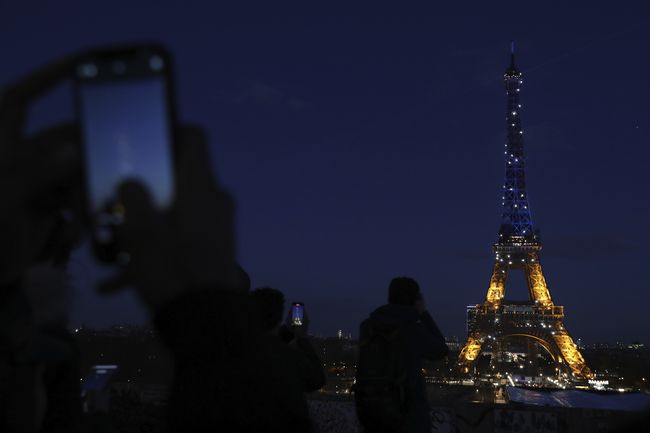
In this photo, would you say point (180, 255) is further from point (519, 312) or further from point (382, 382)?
point (519, 312)

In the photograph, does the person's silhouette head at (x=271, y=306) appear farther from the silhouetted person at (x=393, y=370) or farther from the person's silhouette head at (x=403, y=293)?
the person's silhouette head at (x=403, y=293)

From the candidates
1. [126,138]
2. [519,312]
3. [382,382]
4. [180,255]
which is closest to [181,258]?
[180,255]

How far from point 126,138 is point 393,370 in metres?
3.99

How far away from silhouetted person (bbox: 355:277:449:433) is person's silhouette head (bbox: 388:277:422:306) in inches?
2.6

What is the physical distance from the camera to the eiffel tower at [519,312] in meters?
54.4

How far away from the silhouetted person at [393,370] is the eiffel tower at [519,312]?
49087 mm

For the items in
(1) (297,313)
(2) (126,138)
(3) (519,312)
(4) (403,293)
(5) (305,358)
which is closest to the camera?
(2) (126,138)

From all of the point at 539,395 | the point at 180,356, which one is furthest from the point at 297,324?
the point at 180,356

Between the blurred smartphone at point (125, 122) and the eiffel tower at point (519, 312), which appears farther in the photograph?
the eiffel tower at point (519, 312)

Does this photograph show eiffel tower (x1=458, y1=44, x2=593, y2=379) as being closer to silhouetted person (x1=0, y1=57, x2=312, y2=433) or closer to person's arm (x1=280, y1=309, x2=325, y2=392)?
person's arm (x1=280, y1=309, x2=325, y2=392)

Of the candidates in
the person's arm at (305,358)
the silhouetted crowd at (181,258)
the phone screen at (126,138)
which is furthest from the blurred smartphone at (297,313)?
the phone screen at (126,138)

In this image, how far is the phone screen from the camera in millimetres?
1260

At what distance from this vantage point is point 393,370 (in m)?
5.07

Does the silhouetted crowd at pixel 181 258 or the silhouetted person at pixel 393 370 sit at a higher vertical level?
the silhouetted crowd at pixel 181 258
